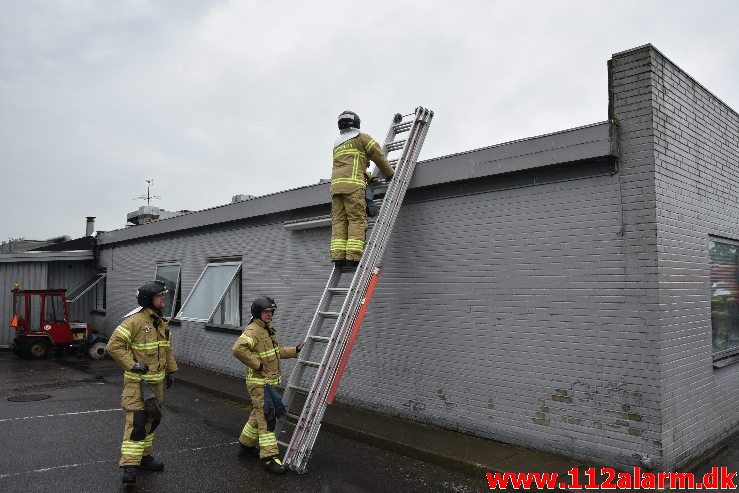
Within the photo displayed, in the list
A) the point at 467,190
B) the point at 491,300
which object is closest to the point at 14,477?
the point at 491,300

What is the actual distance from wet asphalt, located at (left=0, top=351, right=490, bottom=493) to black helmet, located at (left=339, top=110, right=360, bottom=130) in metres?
4.07

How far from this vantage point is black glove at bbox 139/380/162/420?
558cm

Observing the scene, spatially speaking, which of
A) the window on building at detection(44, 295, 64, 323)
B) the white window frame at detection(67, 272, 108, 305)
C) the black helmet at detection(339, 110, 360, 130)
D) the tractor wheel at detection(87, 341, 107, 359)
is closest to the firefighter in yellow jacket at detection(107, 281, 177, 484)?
the black helmet at detection(339, 110, 360, 130)

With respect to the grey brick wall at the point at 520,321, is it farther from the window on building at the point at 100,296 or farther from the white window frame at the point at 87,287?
the window on building at the point at 100,296

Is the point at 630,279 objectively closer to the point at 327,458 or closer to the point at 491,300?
the point at 491,300

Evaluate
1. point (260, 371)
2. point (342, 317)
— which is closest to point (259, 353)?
point (260, 371)

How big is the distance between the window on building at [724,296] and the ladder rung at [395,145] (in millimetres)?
4014

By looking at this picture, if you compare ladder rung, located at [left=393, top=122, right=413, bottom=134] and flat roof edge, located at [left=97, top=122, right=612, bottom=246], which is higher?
ladder rung, located at [left=393, top=122, right=413, bottom=134]

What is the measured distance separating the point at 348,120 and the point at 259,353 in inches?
124

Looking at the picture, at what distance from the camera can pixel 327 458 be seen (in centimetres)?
613

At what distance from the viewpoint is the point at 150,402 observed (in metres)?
5.62

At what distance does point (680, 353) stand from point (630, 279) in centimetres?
98

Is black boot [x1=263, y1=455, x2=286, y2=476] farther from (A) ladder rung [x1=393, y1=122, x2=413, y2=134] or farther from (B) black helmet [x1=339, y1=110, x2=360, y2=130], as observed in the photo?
(A) ladder rung [x1=393, y1=122, x2=413, y2=134]

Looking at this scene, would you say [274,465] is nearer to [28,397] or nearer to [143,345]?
[143,345]
